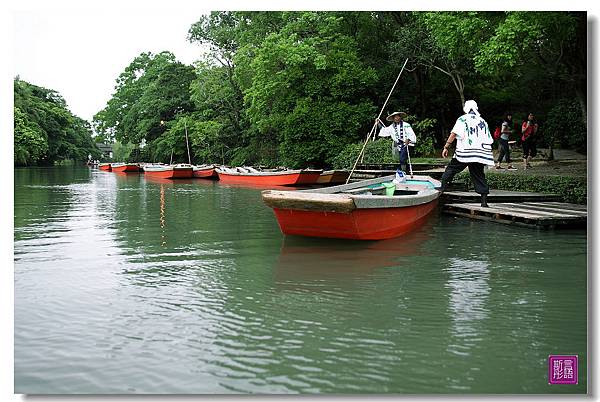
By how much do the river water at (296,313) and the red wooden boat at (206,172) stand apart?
17.4 metres

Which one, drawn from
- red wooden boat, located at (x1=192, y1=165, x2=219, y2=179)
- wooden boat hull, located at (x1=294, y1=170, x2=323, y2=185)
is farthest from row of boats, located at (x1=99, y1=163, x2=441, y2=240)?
red wooden boat, located at (x1=192, y1=165, x2=219, y2=179)

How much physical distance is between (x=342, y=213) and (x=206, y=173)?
19.6 meters

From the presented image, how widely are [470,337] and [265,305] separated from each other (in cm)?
145

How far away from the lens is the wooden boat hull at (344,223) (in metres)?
6.25

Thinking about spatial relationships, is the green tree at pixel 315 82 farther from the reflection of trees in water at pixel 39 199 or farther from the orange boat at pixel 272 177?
the reflection of trees in water at pixel 39 199

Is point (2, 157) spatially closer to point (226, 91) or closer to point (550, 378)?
point (550, 378)

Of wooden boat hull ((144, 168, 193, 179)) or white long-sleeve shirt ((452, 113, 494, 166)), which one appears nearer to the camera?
white long-sleeve shirt ((452, 113, 494, 166))

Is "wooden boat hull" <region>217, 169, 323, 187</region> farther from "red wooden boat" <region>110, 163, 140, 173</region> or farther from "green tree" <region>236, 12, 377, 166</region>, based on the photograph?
"red wooden boat" <region>110, 163, 140, 173</region>

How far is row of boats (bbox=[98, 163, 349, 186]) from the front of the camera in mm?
18500

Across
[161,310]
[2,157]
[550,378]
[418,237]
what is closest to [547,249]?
[418,237]

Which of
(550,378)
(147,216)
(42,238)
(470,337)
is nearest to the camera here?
(550,378)

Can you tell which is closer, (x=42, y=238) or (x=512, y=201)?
(x=42, y=238)

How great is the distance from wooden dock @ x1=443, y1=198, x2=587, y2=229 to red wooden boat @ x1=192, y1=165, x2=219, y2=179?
16465 millimetres

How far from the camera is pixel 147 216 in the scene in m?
10.1
